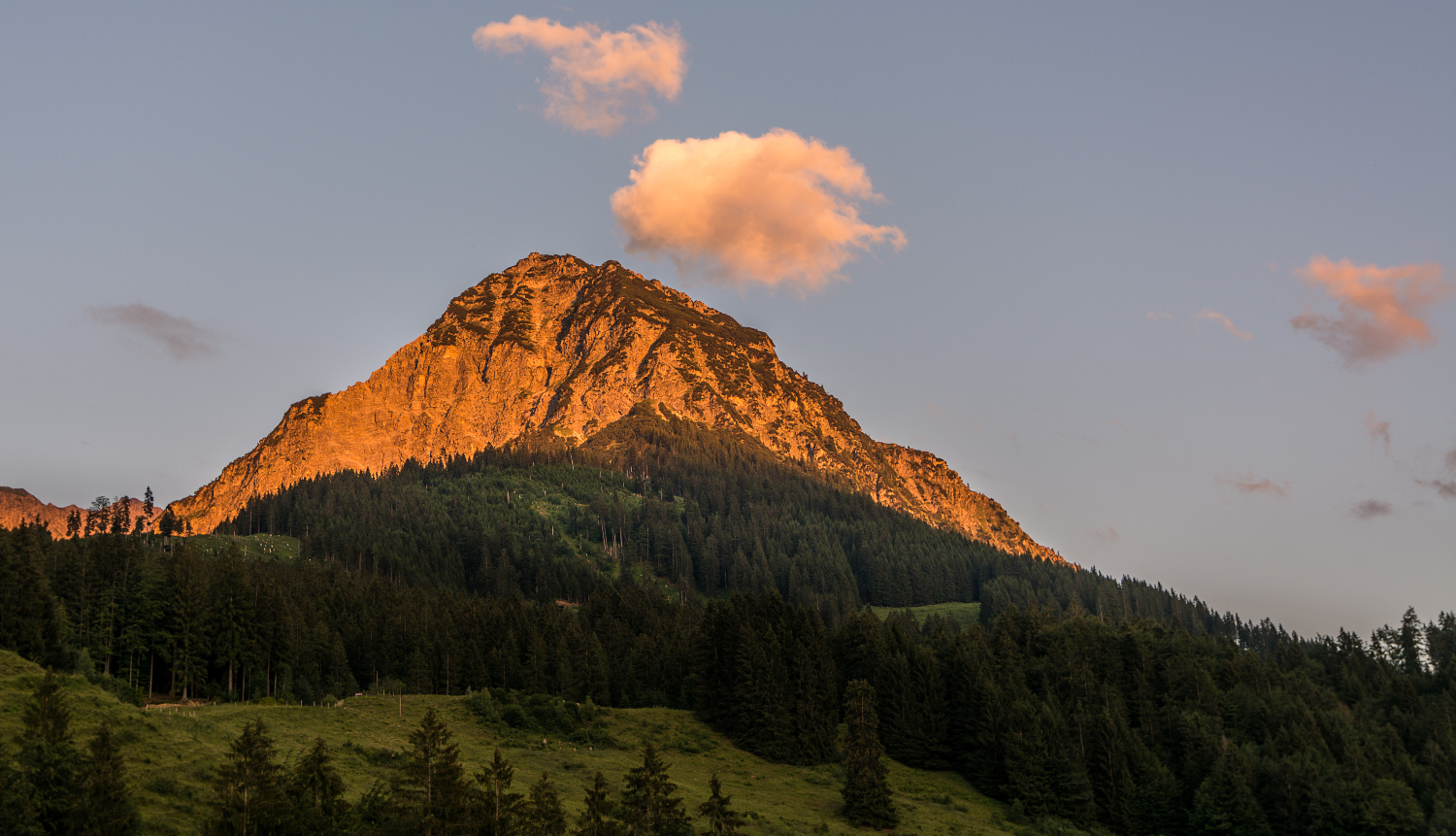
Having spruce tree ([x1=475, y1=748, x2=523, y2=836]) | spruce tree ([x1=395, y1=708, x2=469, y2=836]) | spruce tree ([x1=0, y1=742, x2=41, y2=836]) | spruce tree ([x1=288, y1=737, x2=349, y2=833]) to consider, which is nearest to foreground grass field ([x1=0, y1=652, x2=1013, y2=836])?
spruce tree ([x1=288, y1=737, x2=349, y2=833])

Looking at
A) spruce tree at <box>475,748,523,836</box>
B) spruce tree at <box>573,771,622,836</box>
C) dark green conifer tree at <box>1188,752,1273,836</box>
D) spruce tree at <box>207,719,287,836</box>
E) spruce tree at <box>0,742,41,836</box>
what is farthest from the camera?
dark green conifer tree at <box>1188,752,1273,836</box>

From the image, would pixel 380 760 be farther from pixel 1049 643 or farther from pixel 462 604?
pixel 1049 643

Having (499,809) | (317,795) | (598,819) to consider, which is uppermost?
(317,795)

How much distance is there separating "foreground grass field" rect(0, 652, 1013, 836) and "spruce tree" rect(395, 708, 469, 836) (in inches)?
438

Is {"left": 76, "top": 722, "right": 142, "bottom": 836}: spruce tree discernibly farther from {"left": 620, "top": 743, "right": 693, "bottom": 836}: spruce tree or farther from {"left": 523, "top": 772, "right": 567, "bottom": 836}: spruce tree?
{"left": 620, "top": 743, "right": 693, "bottom": 836}: spruce tree

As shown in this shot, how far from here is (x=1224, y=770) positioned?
10925cm

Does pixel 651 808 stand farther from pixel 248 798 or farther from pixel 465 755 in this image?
pixel 465 755

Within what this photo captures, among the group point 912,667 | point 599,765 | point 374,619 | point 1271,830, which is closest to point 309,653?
point 374,619

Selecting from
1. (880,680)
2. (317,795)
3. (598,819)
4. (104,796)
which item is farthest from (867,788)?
(104,796)

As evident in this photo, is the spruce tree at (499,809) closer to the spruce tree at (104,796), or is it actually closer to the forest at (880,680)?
the spruce tree at (104,796)

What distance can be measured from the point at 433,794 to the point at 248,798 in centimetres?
922

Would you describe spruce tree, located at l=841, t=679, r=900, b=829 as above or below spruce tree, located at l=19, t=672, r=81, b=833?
below

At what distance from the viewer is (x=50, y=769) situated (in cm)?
4347

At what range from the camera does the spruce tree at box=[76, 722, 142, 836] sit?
43.2m
